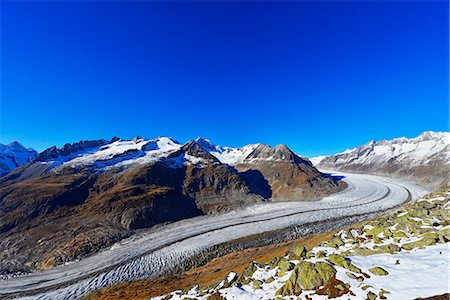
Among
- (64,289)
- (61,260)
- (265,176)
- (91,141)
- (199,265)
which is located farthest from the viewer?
(91,141)

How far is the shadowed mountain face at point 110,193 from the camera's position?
63.9 m

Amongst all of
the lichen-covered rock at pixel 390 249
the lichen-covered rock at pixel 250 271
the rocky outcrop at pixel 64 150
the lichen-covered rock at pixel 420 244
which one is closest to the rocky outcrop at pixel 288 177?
the lichen-covered rock at pixel 250 271

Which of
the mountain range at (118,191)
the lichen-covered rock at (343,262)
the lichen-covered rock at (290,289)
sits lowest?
the lichen-covered rock at (290,289)

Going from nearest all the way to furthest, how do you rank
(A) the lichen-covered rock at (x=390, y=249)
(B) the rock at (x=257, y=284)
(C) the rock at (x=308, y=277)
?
(C) the rock at (x=308, y=277), (A) the lichen-covered rock at (x=390, y=249), (B) the rock at (x=257, y=284)

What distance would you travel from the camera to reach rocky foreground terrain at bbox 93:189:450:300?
52.4ft

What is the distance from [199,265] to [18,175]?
432 ft

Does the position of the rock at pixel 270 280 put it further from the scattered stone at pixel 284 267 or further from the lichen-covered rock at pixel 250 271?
the lichen-covered rock at pixel 250 271

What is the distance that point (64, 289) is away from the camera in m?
43.5

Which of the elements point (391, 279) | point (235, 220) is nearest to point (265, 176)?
point (235, 220)

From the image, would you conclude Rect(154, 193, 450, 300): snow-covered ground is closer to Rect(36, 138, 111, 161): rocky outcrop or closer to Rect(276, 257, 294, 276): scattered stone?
Rect(276, 257, 294, 276): scattered stone

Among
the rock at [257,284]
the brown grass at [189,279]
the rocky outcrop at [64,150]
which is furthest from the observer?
the rocky outcrop at [64,150]

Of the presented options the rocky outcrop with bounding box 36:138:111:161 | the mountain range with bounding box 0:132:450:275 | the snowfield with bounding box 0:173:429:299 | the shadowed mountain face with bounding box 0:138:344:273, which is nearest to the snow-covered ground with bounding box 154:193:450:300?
the snowfield with bounding box 0:173:429:299

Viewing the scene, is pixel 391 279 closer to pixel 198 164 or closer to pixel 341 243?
pixel 341 243

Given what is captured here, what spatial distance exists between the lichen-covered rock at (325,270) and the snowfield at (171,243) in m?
38.1
